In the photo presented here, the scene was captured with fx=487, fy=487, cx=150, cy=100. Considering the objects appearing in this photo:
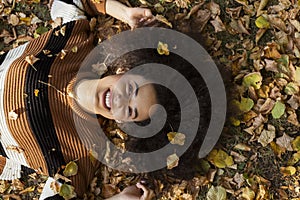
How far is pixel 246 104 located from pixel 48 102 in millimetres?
995

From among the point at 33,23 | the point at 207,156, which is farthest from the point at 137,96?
the point at 33,23

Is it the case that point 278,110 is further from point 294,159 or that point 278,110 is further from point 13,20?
point 13,20

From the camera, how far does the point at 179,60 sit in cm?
220

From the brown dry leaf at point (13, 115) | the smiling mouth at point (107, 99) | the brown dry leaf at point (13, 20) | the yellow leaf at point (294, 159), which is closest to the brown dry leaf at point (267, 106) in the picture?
the yellow leaf at point (294, 159)

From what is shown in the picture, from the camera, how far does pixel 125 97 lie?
2.07m

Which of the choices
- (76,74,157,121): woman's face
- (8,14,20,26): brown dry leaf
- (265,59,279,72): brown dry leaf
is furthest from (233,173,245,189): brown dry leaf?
(8,14,20,26): brown dry leaf

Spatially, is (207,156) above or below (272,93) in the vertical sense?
below

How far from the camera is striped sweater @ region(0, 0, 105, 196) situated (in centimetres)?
235

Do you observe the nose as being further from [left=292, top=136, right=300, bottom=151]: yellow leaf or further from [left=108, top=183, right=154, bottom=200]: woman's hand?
[left=292, top=136, right=300, bottom=151]: yellow leaf

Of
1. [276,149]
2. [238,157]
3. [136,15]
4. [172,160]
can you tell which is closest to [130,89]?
[172,160]

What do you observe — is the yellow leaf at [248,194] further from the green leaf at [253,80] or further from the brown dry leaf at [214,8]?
the brown dry leaf at [214,8]

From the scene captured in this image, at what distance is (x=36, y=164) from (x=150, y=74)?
2.64 feet

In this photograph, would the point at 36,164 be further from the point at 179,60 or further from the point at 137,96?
the point at 179,60

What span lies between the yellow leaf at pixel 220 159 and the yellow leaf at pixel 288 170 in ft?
0.85
